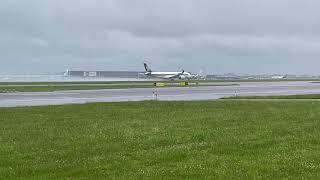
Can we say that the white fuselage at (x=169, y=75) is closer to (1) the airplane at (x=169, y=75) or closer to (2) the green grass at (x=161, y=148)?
(1) the airplane at (x=169, y=75)

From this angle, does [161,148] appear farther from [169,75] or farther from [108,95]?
[169,75]

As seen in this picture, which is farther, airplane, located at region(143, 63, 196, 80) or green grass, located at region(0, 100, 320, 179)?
airplane, located at region(143, 63, 196, 80)

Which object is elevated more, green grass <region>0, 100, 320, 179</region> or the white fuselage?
green grass <region>0, 100, 320, 179</region>

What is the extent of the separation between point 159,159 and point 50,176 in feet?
10.6

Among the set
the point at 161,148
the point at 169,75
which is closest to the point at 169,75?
the point at 169,75

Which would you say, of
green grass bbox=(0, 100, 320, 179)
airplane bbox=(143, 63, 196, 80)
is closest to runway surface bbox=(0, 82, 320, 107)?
green grass bbox=(0, 100, 320, 179)

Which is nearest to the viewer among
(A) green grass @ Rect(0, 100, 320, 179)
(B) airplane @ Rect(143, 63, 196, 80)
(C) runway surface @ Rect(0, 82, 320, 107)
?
(A) green grass @ Rect(0, 100, 320, 179)

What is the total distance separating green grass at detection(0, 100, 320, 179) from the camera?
12.2 m

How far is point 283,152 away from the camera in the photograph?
14.9 m

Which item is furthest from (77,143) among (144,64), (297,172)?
(144,64)

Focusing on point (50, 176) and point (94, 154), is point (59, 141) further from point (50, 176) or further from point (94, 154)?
point (50, 176)

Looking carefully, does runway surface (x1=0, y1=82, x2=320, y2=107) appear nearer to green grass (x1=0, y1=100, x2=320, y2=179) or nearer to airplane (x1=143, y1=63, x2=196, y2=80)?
green grass (x1=0, y1=100, x2=320, y2=179)

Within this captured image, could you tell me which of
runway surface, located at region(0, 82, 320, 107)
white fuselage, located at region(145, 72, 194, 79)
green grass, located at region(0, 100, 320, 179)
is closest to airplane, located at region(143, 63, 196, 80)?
white fuselage, located at region(145, 72, 194, 79)

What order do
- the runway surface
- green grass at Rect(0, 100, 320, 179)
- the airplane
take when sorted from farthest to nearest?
the airplane → the runway surface → green grass at Rect(0, 100, 320, 179)
